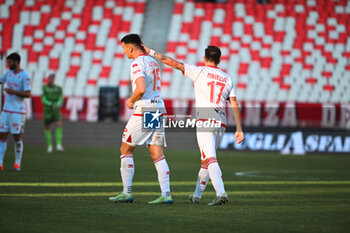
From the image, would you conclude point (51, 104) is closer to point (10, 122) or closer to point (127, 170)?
point (10, 122)

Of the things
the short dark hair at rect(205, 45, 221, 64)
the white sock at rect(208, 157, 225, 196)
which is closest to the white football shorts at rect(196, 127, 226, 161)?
the white sock at rect(208, 157, 225, 196)

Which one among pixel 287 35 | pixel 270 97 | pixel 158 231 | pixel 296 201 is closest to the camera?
pixel 158 231

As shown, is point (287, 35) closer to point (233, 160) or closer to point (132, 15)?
point (132, 15)

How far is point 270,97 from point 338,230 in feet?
68.4

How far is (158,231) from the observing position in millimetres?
5789

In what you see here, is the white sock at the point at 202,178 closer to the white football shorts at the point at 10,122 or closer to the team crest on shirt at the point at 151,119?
the team crest on shirt at the point at 151,119

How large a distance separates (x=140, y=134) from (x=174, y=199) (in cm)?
115

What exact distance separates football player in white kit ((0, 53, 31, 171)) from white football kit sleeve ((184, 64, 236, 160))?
527 cm

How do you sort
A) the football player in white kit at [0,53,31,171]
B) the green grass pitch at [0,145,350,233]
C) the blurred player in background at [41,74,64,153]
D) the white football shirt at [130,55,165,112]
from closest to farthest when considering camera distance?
the green grass pitch at [0,145,350,233] → the white football shirt at [130,55,165,112] → the football player in white kit at [0,53,31,171] → the blurred player in background at [41,74,64,153]

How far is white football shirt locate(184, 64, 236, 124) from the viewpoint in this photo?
7.93 m

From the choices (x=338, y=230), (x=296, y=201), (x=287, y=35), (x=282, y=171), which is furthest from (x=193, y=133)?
(x=338, y=230)

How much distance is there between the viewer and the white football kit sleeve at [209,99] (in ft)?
25.9

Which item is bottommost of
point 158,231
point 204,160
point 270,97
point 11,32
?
point 158,231

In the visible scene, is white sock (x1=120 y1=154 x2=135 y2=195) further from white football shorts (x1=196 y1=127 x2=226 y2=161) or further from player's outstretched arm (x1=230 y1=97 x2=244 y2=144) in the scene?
player's outstretched arm (x1=230 y1=97 x2=244 y2=144)
